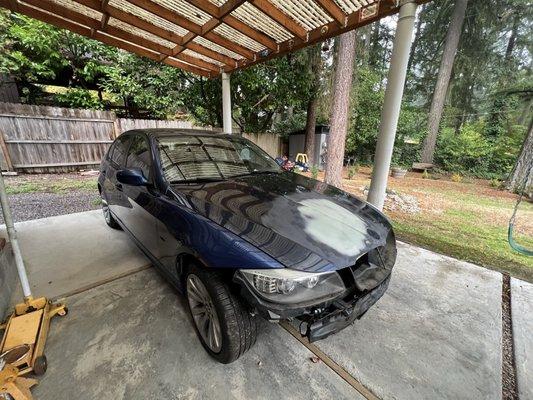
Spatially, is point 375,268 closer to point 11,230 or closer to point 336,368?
point 336,368

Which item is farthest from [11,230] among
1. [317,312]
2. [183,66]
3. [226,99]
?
[226,99]

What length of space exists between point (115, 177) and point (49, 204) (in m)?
3.11

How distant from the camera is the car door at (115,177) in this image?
283 cm

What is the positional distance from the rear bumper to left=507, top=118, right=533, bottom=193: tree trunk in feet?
34.0

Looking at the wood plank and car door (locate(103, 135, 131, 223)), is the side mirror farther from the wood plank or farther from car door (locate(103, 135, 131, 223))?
the wood plank

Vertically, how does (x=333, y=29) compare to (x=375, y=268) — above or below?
→ above

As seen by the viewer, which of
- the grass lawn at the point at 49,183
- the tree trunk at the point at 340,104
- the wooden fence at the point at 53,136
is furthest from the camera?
the tree trunk at the point at 340,104

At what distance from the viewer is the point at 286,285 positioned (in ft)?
4.21

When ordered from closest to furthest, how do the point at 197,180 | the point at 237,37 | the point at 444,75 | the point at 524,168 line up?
the point at 197,180
the point at 237,37
the point at 524,168
the point at 444,75

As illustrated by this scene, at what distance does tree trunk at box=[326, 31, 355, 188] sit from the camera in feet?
21.1

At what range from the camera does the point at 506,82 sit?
599 inches

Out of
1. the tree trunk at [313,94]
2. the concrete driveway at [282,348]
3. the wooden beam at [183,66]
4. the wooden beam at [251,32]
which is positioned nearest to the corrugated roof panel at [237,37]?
the wooden beam at [251,32]

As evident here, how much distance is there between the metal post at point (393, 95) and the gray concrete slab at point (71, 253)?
2973mm

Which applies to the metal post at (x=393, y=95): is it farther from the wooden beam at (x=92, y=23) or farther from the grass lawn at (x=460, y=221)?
the wooden beam at (x=92, y=23)
